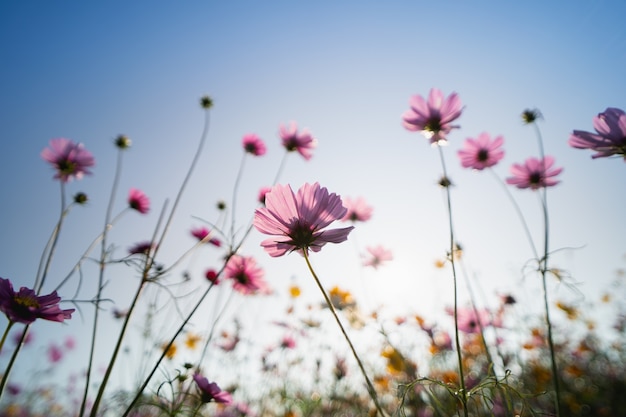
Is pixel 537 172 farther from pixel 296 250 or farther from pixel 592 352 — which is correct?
pixel 592 352

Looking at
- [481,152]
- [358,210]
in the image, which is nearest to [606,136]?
[481,152]

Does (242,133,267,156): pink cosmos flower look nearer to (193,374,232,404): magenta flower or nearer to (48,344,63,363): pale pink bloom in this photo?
(193,374,232,404): magenta flower

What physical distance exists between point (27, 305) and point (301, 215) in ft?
2.34

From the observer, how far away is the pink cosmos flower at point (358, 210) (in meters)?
1.99

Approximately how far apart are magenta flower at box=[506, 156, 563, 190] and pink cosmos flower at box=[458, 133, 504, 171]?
0.39 feet

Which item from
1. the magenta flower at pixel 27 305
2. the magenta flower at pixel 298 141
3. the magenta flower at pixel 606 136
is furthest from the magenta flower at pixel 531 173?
the magenta flower at pixel 27 305

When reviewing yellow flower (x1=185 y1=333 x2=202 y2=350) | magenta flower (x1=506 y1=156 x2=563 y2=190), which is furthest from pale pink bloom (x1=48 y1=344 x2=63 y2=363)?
magenta flower (x1=506 y1=156 x2=563 y2=190)

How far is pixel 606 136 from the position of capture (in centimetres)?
97

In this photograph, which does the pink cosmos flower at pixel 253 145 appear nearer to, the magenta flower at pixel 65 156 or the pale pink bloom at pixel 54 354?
the magenta flower at pixel 65 156

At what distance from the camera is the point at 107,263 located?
1077 mm

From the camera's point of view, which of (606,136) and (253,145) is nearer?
(606,136)

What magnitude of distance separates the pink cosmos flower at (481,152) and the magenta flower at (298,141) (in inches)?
31.4

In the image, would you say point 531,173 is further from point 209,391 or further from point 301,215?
point 209,391

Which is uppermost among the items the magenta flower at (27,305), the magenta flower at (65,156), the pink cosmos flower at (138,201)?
the magenta flower at (65,156)
